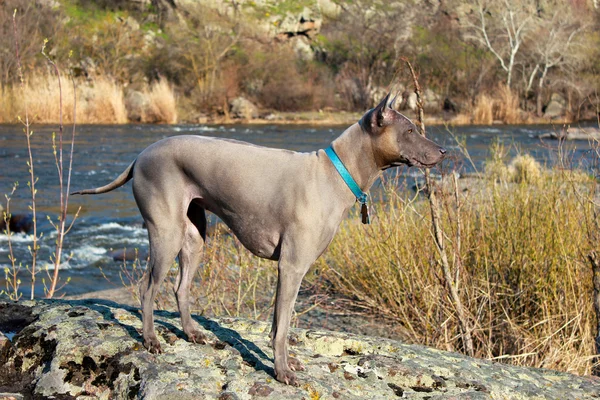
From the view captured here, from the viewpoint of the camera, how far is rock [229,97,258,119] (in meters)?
38.7

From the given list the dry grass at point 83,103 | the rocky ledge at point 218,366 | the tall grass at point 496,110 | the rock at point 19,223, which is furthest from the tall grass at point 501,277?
the tall grass at point 496,110

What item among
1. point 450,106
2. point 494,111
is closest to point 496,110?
point 494,111

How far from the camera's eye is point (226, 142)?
Answer: 402cm

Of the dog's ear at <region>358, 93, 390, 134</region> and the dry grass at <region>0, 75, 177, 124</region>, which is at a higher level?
the dog's ear at <region>358, 93, 390, 134</region>

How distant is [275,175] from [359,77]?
42508 mm

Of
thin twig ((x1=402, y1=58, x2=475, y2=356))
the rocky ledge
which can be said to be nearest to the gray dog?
the rocky ledge

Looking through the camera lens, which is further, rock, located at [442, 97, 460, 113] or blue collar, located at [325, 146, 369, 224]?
rock, located at [442, 97, 460, 113]

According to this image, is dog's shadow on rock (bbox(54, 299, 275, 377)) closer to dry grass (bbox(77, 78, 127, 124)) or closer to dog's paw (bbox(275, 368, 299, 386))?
dog's paw (bbox(275, 368, 299, 386))

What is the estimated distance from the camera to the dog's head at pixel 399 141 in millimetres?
3863

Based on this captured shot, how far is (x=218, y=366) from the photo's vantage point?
380 centimetres

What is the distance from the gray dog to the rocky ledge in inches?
7.4

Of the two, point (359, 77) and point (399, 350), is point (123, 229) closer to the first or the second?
point (399, 350)

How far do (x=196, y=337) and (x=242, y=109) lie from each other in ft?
116

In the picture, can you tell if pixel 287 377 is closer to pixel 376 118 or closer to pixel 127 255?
pixel 376 118
